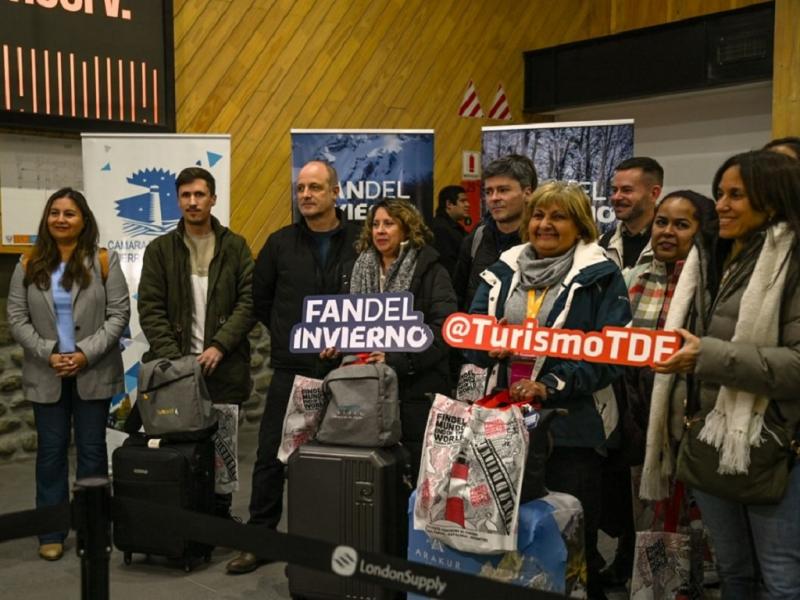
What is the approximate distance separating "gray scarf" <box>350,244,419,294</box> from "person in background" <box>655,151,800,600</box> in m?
1.30

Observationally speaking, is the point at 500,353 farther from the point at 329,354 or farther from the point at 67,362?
the point at 67,362

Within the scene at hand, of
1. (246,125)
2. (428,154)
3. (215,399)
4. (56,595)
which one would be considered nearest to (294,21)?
(246,125)

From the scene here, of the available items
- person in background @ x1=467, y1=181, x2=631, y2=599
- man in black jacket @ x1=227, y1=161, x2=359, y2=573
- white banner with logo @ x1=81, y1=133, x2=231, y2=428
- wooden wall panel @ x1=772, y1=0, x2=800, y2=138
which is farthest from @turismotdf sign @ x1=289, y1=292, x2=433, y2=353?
wooden wall panel @ x1=772, y1=0, x2=800, y2=138

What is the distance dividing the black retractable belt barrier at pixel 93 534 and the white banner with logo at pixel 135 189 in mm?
2801

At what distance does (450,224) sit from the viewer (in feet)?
20.7

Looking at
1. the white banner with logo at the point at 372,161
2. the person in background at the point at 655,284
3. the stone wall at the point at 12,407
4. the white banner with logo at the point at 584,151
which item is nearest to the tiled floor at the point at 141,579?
the person in background at the point at 655,284

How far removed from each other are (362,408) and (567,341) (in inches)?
36.6

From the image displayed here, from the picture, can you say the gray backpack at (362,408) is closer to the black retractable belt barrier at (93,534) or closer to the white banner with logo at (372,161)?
the black retractable belt barrier at (93,534)

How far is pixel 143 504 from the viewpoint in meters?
2.09

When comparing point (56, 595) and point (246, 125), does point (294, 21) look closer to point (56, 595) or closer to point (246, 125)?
point (246, 125)

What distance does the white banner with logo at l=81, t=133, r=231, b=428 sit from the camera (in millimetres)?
4828

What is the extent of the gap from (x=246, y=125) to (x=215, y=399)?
291 centimetres

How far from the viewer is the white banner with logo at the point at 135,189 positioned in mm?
4828

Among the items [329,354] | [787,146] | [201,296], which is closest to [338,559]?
[329,354]
